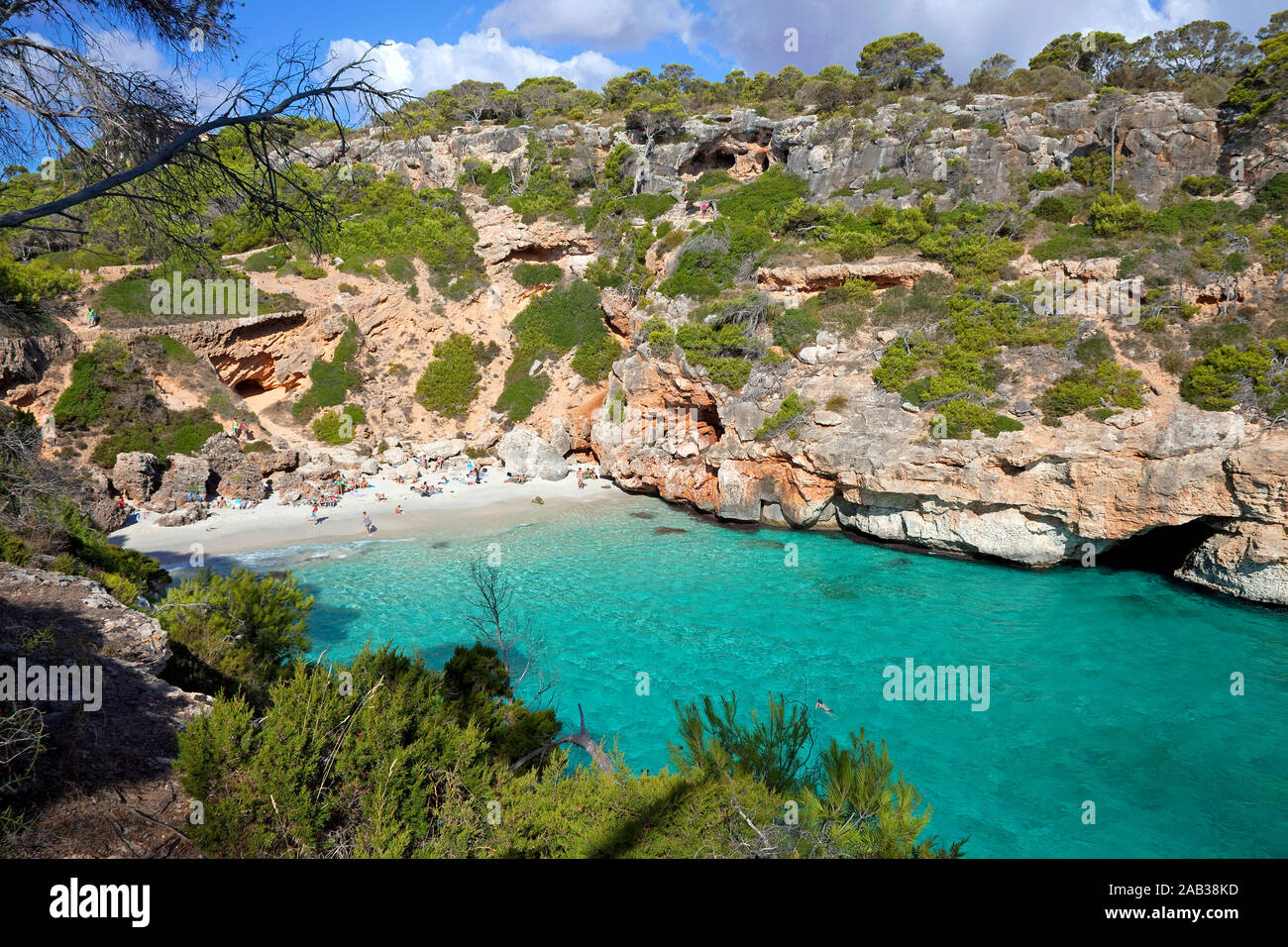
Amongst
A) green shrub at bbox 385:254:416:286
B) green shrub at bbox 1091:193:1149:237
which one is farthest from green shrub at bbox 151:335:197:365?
green shrub at bbox 1091:193:1149:237

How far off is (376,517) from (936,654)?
64.7 feet

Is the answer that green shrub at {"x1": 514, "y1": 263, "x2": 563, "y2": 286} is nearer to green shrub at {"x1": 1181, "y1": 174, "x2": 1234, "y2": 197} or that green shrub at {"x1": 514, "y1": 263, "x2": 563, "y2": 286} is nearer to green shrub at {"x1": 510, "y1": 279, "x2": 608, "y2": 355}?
green shrub at {"x1": 510, "y1": 279, "x2": 608, "y2": 355}

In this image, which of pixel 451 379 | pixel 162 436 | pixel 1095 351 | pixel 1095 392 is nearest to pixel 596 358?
Answer: pixel 451 379

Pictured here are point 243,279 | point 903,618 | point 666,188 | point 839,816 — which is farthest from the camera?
point 666,188

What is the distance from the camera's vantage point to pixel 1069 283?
22.3 metres

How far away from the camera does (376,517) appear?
76.8 ft

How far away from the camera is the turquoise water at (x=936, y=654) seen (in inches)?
382

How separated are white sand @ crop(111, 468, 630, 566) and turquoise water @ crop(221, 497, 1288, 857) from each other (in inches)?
47.2

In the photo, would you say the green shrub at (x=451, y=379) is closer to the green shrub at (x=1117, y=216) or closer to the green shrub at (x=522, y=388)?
the green shrub at (x=522, y=388)

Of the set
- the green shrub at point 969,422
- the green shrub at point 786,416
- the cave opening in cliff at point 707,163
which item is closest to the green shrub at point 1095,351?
the green shrub at point 969,422

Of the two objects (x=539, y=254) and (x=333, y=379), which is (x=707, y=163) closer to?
(x=539, y=254)
